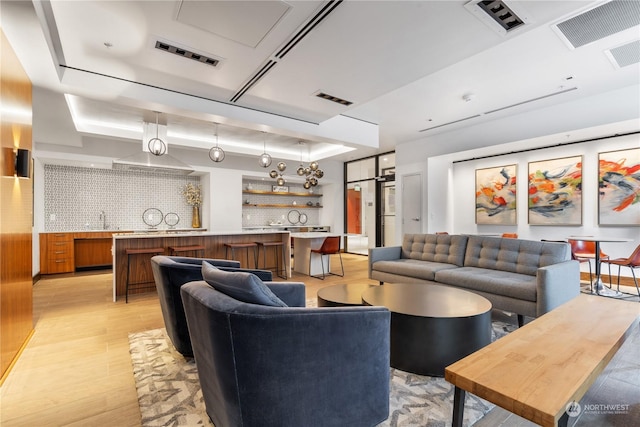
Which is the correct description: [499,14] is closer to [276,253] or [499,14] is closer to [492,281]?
[492,281]

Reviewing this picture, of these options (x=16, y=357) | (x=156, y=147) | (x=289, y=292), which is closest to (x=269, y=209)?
(x=156, y=147)

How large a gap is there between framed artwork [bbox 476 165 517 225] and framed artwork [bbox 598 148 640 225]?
1.41 m

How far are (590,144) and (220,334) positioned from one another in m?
6.95

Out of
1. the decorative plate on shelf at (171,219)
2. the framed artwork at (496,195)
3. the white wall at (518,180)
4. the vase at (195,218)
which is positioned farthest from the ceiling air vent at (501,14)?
the decorative plate on shelf at (171,219)

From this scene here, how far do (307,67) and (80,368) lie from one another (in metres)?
3.59

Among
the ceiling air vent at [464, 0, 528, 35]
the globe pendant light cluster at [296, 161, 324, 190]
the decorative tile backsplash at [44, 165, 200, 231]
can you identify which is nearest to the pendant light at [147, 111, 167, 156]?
the globe pendant light cluster at [296, 161, 324, 190]

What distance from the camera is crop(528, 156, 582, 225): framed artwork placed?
5.59 meters

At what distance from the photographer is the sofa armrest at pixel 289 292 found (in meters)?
2.31

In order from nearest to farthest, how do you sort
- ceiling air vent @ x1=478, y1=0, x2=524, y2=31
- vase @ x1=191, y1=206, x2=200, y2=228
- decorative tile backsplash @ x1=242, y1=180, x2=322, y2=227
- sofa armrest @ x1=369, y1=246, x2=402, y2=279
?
ceiling air vent @ x1=478, y1=0, x2=524, y2=31, sofa armrest @ x1=369, y1=246, x2=402, y2=279, vase @ x1=191, y1=206, x2=200, y2=228, decorative tile backsplash @ x1=242, y1=180, x2=322, y2=227

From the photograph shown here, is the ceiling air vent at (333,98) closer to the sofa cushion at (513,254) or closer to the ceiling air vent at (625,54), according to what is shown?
the sofa cushion at (513,254)

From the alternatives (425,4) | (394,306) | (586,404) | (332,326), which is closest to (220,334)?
Result: (332,326)

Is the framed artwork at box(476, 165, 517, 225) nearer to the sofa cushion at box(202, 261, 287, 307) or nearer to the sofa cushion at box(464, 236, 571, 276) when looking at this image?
the sofa cushion at box(464, 236, 571, 276)

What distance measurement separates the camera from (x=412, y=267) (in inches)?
168

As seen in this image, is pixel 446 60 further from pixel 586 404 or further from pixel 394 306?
pixel 586 404
